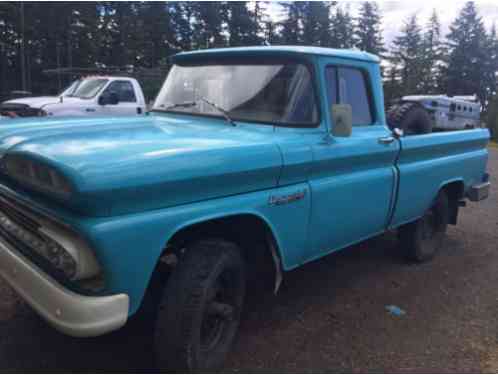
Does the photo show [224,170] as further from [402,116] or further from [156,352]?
[402,116]

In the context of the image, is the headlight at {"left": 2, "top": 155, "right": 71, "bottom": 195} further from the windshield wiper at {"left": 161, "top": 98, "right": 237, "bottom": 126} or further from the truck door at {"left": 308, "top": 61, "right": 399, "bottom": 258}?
the truck door at {"left": 308, "top": 61, "right": 399, "bottom": 258}

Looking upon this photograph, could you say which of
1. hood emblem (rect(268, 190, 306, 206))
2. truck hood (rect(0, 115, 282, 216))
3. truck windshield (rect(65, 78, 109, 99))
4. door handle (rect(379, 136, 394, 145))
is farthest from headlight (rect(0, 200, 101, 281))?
truck windshield (rect(65, 78, 109, 99))

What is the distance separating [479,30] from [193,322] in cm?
5681

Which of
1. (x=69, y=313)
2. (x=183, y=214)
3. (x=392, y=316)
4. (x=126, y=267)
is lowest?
(x=392, y=316)

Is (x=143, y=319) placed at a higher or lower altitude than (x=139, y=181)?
lower

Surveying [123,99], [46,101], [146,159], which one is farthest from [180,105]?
[46,101]

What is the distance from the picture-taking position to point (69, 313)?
2.07 m

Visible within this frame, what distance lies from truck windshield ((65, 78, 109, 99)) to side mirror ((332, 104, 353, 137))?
349 inches

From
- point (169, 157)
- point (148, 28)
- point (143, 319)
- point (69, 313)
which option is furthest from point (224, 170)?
point (148, 28)

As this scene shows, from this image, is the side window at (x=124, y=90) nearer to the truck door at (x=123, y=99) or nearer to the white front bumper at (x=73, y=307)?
the truck door at (x=123, y=99)

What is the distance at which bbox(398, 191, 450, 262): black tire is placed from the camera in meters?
4.64

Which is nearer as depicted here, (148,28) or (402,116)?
(402,116)

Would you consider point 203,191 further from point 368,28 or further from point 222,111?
point 368,28

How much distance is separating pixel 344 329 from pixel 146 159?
6.78 feet
